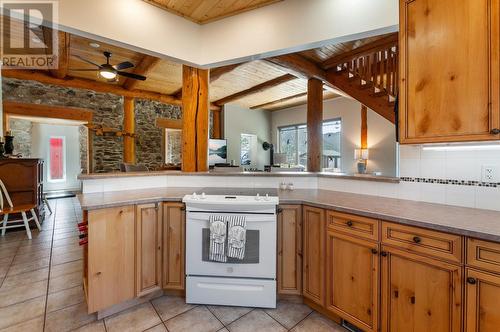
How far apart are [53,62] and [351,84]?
17.6ft

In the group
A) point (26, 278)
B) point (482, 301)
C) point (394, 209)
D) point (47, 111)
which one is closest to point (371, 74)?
point (394, 209)

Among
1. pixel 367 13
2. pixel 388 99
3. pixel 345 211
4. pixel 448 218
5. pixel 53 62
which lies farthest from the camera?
pixel 53 62

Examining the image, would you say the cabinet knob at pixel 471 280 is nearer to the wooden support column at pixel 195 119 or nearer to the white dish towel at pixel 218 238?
the white dish towel at pixel 218 238

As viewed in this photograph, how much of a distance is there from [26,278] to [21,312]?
68 cm

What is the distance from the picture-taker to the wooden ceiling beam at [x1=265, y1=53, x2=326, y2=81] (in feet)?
11.9

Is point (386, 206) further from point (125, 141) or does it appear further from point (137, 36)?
point (125, 141)

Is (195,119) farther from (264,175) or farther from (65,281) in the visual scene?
(65,281)

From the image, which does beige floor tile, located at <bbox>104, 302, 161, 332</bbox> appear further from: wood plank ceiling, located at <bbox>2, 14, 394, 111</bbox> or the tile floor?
wood plank ceiling, located at <bbox>2, 14, 394, 111</bbox>

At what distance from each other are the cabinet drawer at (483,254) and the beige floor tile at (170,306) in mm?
1907

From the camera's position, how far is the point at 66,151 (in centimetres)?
805

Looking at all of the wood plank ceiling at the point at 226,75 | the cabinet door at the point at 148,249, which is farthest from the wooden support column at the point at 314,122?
the cabinet door at the point at 148,249

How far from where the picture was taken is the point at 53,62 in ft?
14.5

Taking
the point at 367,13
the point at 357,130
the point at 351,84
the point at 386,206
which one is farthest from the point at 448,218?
the point at 357,130

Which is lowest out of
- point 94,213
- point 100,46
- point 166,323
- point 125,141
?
point 166,323
